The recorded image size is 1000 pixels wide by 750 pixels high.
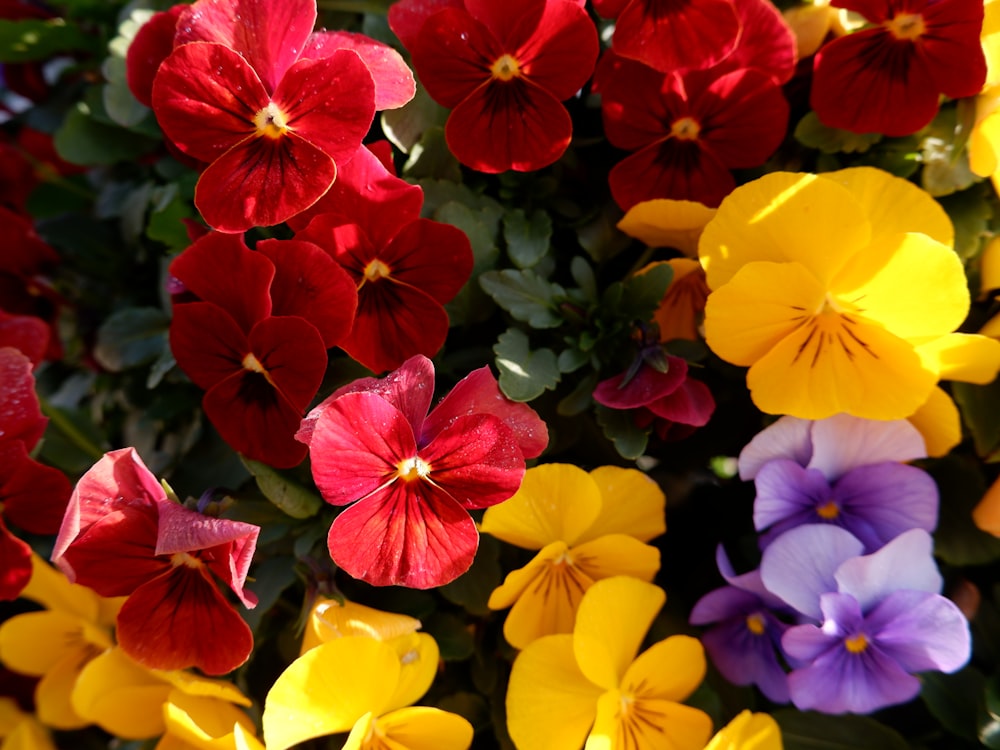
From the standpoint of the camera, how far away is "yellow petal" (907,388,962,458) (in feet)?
1.85

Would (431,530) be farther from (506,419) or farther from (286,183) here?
(286,183)

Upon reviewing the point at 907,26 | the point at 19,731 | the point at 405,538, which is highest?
the point at 907,26

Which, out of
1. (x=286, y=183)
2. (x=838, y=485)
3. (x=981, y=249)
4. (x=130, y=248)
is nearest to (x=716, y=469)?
(x=838, y=485)

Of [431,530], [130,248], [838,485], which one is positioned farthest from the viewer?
[130,248]

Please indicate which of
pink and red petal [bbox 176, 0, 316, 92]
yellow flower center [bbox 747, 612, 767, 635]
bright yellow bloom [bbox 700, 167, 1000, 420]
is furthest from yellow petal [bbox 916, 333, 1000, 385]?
pink and red petal [bbox 176, 0, 316, 92]

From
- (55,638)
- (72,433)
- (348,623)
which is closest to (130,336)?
(72,433)

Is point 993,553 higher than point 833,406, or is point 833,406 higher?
point 833,406

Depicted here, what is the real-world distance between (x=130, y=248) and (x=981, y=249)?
745 mm

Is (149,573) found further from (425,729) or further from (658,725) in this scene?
(658,725)

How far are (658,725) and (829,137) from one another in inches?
16.3

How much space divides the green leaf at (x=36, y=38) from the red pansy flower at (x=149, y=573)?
0.55m

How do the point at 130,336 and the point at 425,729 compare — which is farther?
the point at 130,336

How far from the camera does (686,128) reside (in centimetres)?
60

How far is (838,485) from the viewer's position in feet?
1.98
